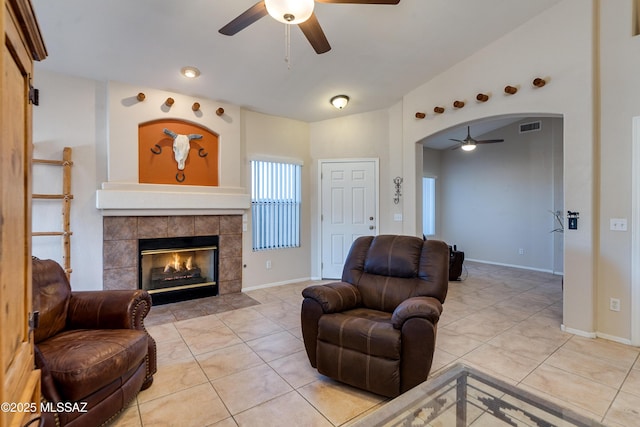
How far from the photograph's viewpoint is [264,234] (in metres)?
5.02

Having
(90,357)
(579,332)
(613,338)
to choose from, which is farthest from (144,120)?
(613,338)

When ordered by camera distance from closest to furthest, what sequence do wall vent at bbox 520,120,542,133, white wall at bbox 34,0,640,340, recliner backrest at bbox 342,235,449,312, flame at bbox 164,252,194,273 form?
recliner backrest at bbox 342,235,449,312
white wall at bbox 34,0,640,340
flame at bbox 164,252,194,273
wall vent at bbox 520,120,542,133

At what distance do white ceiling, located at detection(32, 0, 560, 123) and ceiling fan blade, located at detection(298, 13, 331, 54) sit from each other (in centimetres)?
59

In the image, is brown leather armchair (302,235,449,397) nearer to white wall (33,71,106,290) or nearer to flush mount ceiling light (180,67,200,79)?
flush mount ceiling light (180,67,200,79)

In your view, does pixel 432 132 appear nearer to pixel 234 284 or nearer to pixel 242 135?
pixel 242 135

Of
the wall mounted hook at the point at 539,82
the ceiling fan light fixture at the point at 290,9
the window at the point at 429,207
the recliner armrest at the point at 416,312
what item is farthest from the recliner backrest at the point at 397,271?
the window at the point at 429,207

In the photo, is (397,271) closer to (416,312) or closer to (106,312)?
(416,312)

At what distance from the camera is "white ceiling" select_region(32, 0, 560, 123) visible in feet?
9.15

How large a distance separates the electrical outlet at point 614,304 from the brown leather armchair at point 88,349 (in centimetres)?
408

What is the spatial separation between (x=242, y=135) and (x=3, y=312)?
4.26 m

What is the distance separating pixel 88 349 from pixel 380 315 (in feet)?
6.15

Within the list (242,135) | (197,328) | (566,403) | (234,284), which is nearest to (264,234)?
(234,284)

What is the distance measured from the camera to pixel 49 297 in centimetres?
201

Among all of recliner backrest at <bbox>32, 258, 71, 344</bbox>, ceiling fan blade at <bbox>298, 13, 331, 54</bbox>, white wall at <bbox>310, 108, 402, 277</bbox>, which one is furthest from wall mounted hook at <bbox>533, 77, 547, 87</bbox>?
recliner backrest at <bbox>32, 258, 71, 344</bbox>
